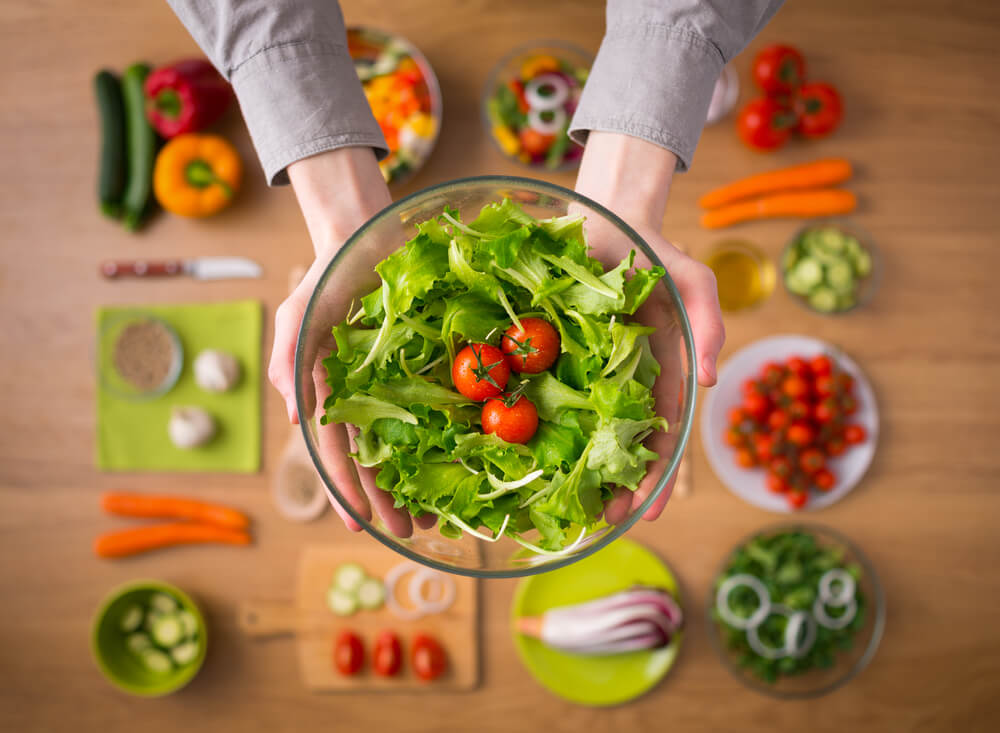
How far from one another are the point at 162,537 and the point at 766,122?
184cm

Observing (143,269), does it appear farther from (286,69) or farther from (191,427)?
(286,69)

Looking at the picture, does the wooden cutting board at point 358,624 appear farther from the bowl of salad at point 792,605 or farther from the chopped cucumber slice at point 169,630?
the bowl of salad at point 792,605

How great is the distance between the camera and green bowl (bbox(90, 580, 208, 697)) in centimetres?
176

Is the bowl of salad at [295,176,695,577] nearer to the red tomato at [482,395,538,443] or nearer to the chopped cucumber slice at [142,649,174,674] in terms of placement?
the red tomato at [482,395,538,443]

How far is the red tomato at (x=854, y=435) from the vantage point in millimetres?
1678

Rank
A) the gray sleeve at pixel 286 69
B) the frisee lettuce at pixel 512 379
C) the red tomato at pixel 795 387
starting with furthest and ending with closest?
the red tomato at pixel 795 387, the gray sleeve at pixel 286 69, the frisee lettuce at pixel 512 379

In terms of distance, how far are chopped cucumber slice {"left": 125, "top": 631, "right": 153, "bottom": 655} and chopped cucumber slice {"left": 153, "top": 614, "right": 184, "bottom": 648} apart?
0.16 feet

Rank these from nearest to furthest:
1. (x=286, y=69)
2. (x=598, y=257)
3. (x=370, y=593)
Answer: (x=598, y=257) < (x=286, y=69) < (x=370, y=593)

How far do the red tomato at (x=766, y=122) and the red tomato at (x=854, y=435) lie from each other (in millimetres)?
718

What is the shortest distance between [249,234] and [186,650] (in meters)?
1.08

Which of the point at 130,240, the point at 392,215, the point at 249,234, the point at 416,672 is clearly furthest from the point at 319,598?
the point at 392,215

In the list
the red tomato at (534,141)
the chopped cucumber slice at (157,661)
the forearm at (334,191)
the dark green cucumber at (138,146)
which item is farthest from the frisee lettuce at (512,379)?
the chopped cucumber slice at (157,661)

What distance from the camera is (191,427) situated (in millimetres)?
1754

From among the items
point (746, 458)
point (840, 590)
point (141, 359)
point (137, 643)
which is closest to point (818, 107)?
point (746, 458)
